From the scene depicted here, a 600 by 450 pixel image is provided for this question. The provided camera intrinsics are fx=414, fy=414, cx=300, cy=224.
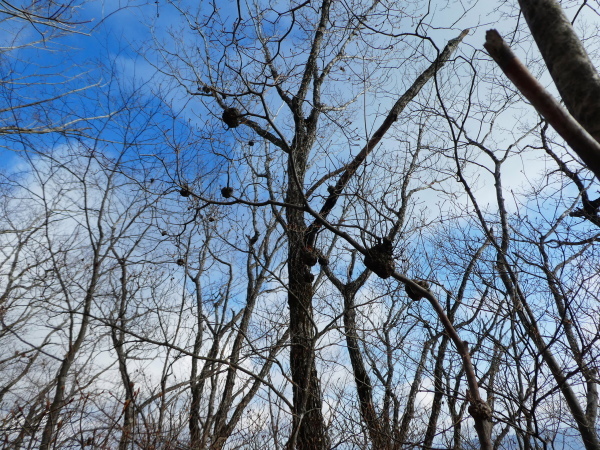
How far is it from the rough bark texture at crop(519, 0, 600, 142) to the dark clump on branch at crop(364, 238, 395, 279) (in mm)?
1176

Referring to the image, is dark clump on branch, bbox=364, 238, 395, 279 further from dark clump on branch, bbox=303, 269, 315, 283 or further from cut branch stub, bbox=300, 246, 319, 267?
dark clump on branch, bbox=303, 269, 315, 283

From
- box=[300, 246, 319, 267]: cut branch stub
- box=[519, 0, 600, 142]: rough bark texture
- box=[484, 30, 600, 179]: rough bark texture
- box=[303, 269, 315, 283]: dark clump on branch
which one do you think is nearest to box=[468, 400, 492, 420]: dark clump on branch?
box=[519, 0, 600, 142]: rough bark texture

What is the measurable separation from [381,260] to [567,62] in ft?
4.17

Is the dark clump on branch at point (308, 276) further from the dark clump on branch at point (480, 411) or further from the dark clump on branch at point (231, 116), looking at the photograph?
the dark clump on branch at point (480, 411)

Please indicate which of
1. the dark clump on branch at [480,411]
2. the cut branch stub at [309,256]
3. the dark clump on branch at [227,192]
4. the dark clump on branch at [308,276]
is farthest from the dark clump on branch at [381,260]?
the dark clump on branch at [308,276]

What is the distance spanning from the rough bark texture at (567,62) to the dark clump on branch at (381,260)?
118 cm

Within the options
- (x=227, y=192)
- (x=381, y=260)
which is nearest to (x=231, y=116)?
(x=227, y=192)

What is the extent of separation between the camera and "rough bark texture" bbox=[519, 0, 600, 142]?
1.06 metres

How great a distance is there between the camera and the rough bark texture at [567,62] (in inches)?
41.6

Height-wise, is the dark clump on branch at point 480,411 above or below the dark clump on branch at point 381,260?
below

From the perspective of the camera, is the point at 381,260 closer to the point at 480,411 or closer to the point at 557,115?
the point at 480,411

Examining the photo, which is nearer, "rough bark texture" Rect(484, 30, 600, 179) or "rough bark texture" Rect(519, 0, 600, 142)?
"rough bark texture" Rect(484, 30, 600, 179)

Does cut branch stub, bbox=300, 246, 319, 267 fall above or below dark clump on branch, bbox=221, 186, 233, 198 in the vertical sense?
above

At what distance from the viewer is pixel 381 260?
221 cm
